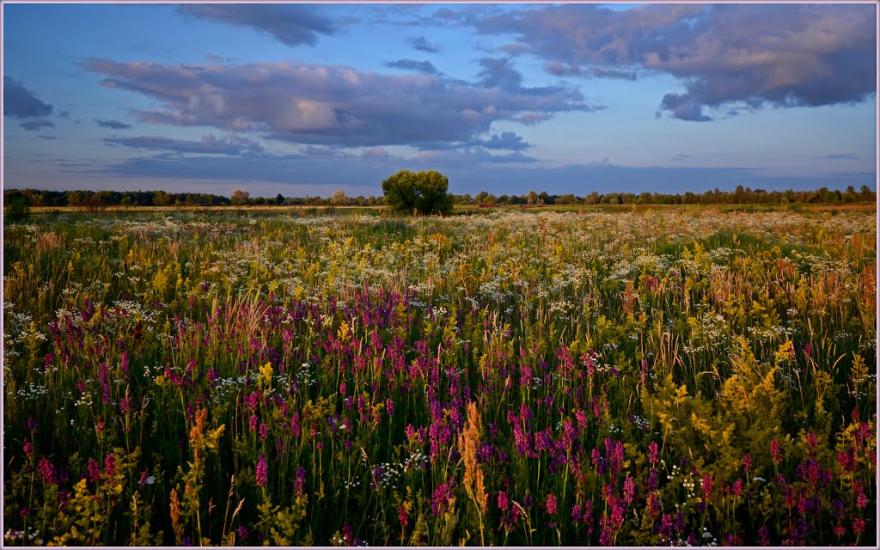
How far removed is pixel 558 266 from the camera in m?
11.0

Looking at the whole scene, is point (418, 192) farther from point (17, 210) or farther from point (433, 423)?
point (433, 423)

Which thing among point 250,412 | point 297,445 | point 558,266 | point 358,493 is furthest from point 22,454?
point 558,266

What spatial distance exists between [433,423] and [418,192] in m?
50.5

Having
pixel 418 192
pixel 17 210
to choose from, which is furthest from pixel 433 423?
pixel 418 192

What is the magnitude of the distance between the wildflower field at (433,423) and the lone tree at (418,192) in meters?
44.7

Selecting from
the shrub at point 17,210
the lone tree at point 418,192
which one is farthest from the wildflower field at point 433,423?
the lone tree at point 418,192

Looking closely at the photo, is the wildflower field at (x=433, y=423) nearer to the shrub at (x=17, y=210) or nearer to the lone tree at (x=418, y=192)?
the shrub at (x=17, y=210)

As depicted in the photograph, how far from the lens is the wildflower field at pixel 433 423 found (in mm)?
3277

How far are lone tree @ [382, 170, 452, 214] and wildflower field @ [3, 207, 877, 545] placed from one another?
44742mm

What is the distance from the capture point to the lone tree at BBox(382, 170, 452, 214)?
174ft

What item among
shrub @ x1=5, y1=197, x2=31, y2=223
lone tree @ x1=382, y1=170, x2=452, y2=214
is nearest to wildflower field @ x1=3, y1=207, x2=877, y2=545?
shrub @ x1=5, y1=197, x2=31, y2=223

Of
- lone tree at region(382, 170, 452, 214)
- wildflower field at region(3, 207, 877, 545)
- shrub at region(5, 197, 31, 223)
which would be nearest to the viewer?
wildflower field at region(3, 207, 877, 545)

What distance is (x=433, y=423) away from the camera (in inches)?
149

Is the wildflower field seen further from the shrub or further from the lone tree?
the lone tree
